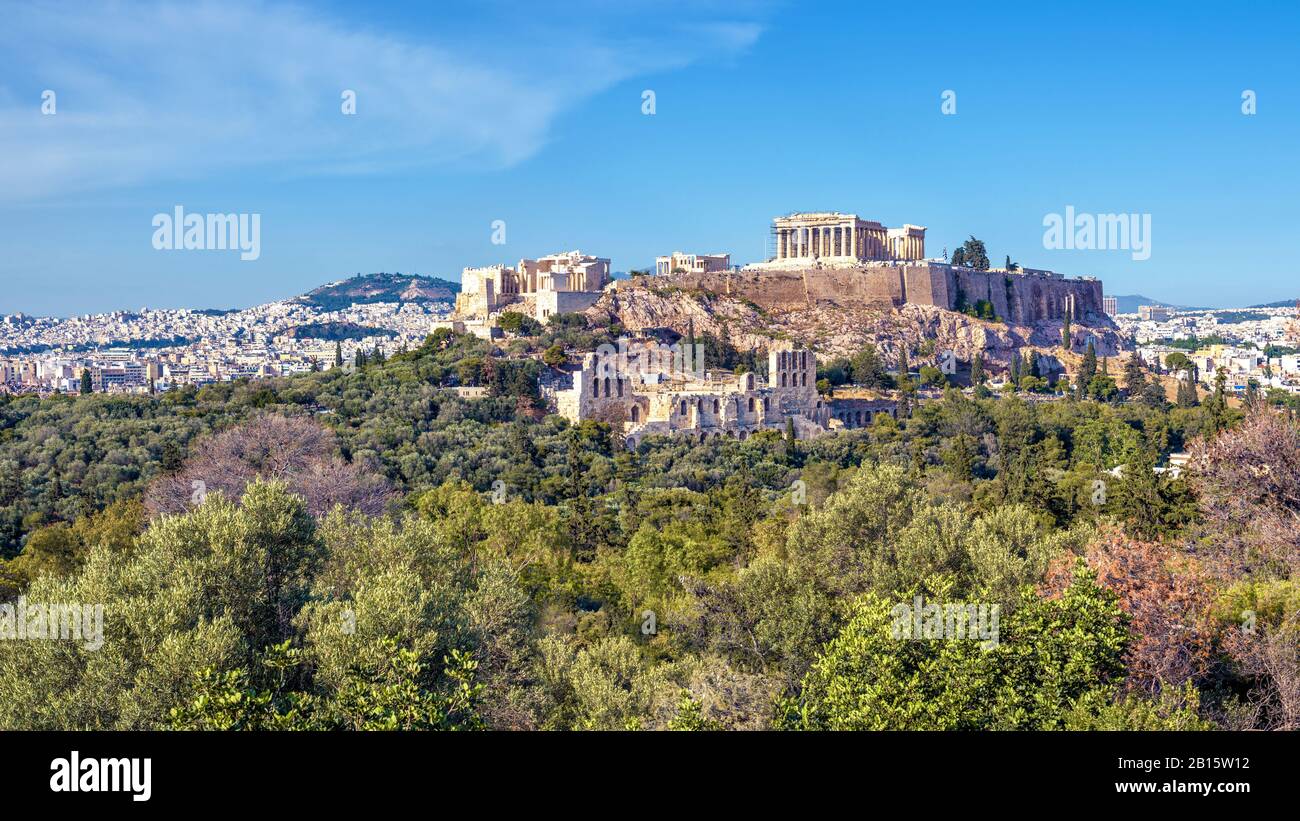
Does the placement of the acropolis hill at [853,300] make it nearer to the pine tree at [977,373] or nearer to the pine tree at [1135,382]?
the pine tree at [977,373]

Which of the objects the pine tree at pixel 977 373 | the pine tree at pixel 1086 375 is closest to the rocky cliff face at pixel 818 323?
the pine tree at pixel 977 373

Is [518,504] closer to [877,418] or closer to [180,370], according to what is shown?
[877,418]

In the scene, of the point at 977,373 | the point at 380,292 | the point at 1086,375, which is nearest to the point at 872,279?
the point at 977,373

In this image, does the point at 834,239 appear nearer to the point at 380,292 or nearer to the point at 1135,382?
the point at 1135,382
